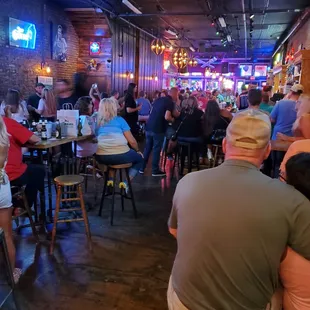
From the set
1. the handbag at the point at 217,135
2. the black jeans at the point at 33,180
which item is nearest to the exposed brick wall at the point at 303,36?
the handbag at the point at 217,135

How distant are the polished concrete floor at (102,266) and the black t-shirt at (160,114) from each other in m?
2.10

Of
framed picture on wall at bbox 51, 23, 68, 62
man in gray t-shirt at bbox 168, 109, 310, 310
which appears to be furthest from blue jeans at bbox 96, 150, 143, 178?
framed picture on wall at bbox 51, 23, 68, 62

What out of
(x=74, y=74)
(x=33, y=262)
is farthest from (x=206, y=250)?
(x=74, y=74)

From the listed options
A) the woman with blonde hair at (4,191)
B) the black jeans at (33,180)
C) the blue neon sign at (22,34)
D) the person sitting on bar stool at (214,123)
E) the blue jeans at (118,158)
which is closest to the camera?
the woman with blonde hair at (4,191)

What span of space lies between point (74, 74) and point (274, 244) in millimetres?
9927

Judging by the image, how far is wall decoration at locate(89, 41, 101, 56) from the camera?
1038cm

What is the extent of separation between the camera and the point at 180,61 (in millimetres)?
11109

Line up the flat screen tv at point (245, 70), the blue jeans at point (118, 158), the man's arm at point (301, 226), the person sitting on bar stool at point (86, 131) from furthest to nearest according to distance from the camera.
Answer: the flat screen tv at point (245, 70) < the person sitting on bar stool at point (86, 131) < the blue jeans at point (118, 158) < the man's arm at point (301, 226)

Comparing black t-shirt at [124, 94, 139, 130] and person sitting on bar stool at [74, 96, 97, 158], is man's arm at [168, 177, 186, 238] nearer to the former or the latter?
person sitting on bar stool at [74, 96, 97, 158]

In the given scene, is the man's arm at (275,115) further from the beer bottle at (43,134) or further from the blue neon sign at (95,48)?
the blue neon sign at (95,48)

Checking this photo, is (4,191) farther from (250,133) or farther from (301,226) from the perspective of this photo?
(301,226)

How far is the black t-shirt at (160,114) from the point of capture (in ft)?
18.8

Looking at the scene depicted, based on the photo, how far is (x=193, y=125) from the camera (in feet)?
18.8

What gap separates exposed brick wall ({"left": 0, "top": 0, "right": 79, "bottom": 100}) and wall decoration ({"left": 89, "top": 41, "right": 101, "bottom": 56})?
0.82 meters
